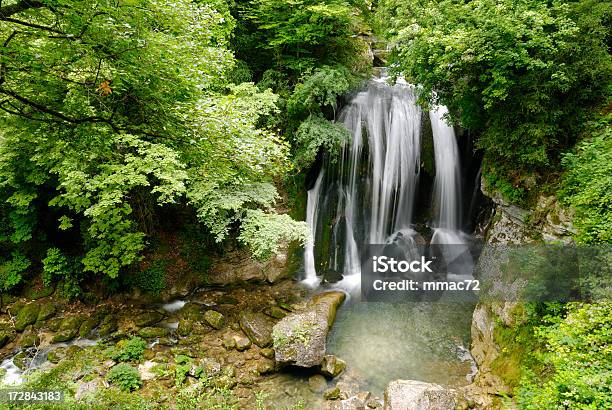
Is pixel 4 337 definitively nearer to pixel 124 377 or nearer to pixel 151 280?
pixel 151 280

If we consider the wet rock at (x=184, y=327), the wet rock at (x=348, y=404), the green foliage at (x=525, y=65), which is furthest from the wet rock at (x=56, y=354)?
the green foliage at (x=525, y=65)

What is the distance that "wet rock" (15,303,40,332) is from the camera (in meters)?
7.27

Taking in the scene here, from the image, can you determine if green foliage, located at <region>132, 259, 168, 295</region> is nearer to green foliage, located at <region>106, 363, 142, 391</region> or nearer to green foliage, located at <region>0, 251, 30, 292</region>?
green foliage, located at <region>106, 363, 142, 391</region>

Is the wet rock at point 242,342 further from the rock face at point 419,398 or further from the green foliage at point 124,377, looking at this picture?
the rock face at point 419,398

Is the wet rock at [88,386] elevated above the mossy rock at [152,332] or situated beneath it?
situated beneath

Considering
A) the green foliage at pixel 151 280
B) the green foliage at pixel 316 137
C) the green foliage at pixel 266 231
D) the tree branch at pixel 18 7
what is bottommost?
the green foliage at pixel 151 280

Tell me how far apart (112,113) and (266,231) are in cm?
433

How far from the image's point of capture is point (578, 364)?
3.67 m

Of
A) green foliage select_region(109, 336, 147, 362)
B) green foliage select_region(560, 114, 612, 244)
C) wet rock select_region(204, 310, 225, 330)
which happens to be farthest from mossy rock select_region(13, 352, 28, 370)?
green foliage select_region(560, 114, 612, 244)

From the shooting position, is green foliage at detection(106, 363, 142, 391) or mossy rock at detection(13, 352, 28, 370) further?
mossy rock at detection(13, 352, 28, 370)

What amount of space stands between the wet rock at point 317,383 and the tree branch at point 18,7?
21.4 feet

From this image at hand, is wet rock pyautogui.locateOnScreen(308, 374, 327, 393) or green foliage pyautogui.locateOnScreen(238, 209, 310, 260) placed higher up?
green foliage pyautogui.locateOnScreen(238, 209, 310, 260)

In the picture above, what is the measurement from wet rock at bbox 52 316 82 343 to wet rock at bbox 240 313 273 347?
3.63 m

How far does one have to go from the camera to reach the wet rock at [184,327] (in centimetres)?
743
